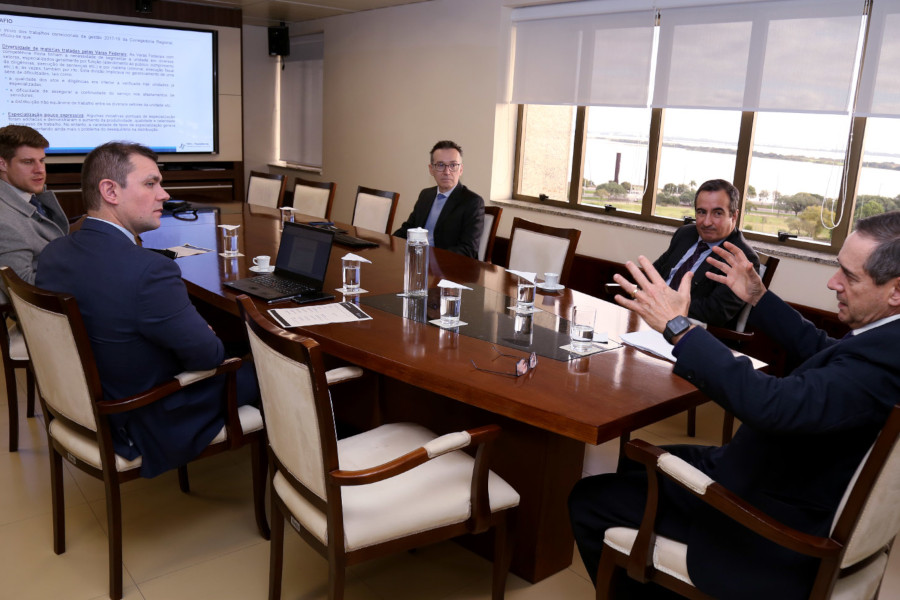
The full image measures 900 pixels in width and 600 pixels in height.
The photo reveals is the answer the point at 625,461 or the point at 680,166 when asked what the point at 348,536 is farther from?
the point at 680,166

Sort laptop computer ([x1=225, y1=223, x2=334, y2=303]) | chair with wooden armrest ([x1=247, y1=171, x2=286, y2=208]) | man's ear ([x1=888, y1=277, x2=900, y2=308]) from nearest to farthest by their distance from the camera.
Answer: man's ear ([x1=888, y1=277, x2=900, y2=308]), laptop computer ([x1=225, y1=223, x2=334, y2=303]), chair with wooden armrest ([x1=247, y1=171, x2=286, y2=208])

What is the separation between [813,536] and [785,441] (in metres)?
0.21

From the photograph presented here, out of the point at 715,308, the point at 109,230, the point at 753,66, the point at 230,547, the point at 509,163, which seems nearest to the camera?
the point at 109,230

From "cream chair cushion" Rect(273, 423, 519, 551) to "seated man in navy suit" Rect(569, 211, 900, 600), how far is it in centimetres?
53

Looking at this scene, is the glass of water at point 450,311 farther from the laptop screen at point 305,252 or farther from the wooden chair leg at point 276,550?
the wooden chair leg at point 276,550

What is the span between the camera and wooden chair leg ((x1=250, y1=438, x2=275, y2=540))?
100 inches

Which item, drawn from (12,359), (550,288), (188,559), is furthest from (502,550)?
(12,359)

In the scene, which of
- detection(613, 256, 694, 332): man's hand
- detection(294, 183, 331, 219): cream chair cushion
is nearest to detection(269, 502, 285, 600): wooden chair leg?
detection(613, 256, 694, 332): man's hand

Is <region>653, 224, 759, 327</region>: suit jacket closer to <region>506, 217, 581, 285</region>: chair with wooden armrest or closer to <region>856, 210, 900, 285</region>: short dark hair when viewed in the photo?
<region>506, 217, 581, 285</region>: chair with wooden armrest

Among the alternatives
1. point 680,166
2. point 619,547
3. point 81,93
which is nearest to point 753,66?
point 680,166

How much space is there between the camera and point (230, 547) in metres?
2.54

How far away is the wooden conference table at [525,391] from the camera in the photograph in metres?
1.92

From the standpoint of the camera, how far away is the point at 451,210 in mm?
4535

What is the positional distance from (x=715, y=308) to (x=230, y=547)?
7.55 feet
